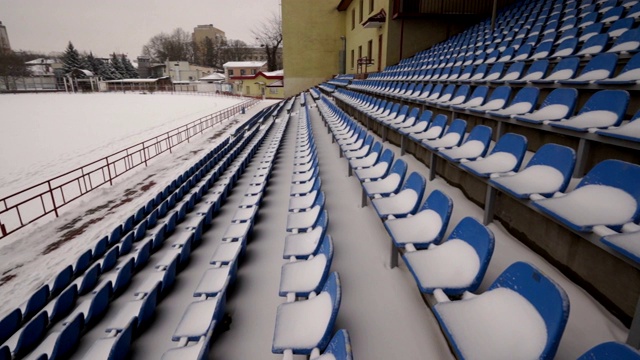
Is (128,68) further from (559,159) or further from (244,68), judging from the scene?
(559,159)

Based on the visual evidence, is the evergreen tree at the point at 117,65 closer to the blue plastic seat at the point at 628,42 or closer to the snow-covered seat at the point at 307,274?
the snow-covered seat at the point at 307,274

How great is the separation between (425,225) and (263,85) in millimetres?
37285

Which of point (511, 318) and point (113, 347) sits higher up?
point (511, 318)

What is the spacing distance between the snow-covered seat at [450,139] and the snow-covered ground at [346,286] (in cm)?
40

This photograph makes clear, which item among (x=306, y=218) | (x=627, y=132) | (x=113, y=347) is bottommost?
(x=113, y=347)

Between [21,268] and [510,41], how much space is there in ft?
28.6

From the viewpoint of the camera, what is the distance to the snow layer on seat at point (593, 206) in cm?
148

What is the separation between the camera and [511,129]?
11.0 ft

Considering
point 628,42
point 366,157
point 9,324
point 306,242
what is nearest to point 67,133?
point 9,324

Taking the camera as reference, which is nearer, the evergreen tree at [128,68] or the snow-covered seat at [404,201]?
the snow-covered seat at [404,201]

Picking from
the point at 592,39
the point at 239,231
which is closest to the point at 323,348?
the point at 239,231

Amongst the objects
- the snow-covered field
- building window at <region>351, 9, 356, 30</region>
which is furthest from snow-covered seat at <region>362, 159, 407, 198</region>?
building window at <region>351, 9, 356, 30</region>

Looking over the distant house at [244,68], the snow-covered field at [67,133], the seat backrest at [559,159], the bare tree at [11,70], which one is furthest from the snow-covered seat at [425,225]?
the bare tree at [11,70]

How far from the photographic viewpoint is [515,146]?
2451mm
